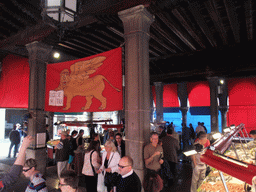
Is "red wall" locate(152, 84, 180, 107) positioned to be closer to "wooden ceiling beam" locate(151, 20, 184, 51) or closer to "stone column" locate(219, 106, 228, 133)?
"stone column" locate(219, 106, 228, 133)

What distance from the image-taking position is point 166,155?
274 inches

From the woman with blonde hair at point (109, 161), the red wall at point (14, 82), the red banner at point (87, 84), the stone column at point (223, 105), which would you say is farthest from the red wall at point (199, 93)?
the woman with blonde hair at point (109, 161)

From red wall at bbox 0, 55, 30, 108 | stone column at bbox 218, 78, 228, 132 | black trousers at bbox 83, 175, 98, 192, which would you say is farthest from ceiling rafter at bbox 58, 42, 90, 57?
stone column at bbox 218, 78, 228, 132

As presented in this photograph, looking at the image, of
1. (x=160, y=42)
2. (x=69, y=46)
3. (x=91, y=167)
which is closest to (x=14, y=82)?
(x=69, y=46)

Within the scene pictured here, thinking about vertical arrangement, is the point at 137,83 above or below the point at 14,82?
below

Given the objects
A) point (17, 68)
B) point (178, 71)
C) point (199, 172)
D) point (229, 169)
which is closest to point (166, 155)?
point (199, 172)

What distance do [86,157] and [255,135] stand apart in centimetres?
590

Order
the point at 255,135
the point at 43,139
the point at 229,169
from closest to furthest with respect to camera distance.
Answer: the point at 229,169
the point at 255,135
the point at 43,139

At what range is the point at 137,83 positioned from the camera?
491 cm

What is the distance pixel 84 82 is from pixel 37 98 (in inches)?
103

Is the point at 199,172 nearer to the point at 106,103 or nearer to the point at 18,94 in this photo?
the point at 106,103

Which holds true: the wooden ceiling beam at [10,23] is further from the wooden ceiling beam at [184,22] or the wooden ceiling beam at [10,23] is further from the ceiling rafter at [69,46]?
the wooden ceiling beam at [184,22]

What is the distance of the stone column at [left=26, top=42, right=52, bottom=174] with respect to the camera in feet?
23.6

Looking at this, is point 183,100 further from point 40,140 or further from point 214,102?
point 40,140
